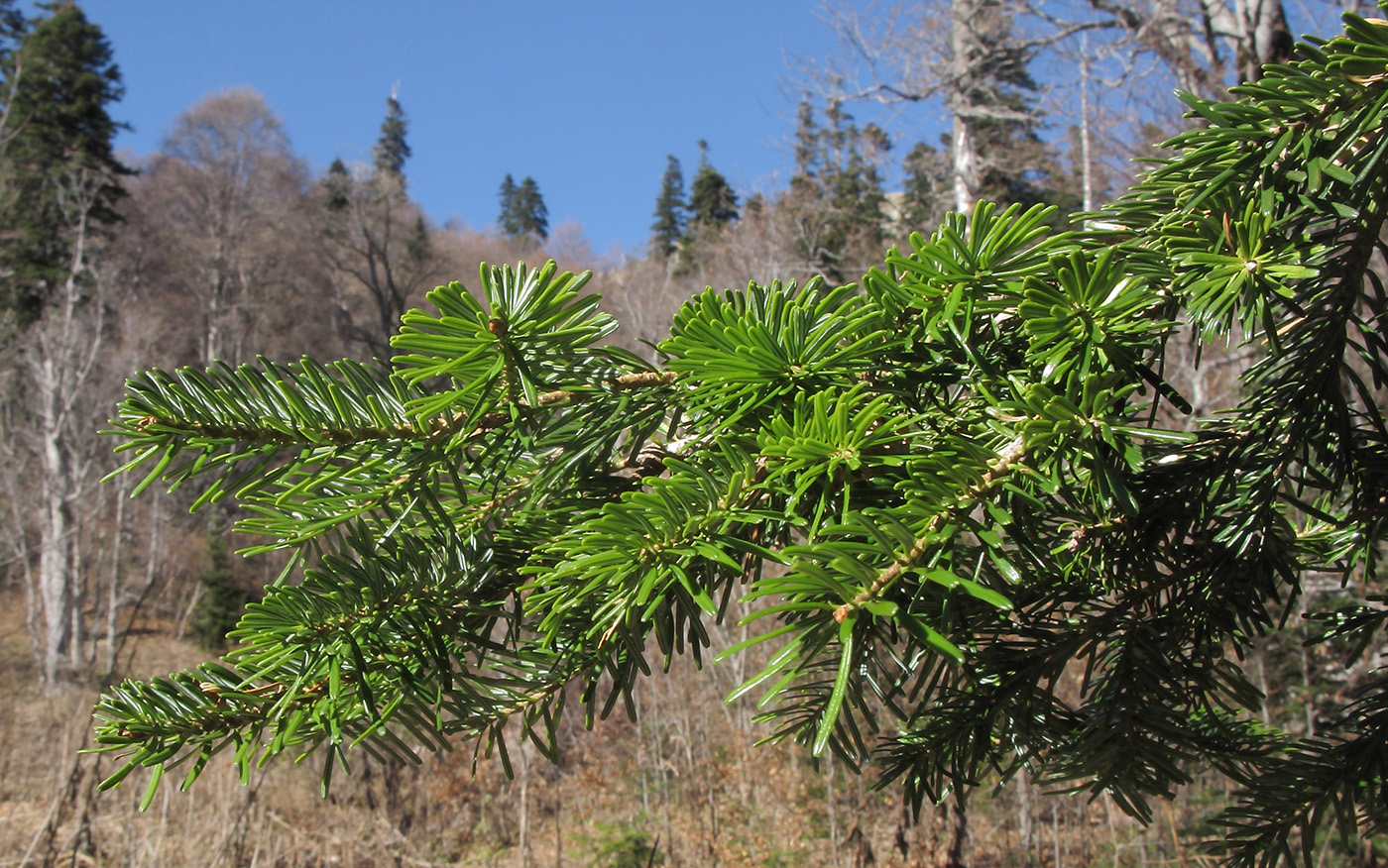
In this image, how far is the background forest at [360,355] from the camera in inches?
167

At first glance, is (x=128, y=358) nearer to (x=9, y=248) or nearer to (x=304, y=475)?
(x=9, y=248)

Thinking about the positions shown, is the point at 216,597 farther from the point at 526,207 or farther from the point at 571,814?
the point at 526,207

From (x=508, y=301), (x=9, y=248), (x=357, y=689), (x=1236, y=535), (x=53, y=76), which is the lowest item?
(x=357, y=689)

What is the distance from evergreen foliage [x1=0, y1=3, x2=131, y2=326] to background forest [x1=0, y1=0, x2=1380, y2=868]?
0.07 meters

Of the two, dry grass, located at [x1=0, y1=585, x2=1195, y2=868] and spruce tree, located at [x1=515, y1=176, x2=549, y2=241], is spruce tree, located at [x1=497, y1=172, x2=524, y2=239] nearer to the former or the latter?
spruce tree, located at [x1=515, y1=176, x2=549, y2=241]

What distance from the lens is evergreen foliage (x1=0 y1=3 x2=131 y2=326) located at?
17.5 m

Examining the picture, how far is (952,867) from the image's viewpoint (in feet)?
9.11

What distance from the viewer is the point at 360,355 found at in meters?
27.9

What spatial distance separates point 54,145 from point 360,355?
10367 mm

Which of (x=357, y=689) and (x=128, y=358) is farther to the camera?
(x=128, y=358)

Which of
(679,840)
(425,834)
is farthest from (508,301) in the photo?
(425,834)

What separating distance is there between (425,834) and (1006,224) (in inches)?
246

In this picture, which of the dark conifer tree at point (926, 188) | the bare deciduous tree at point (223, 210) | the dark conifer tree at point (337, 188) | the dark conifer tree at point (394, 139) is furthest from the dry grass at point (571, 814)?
the dark conifer tree at point (394, 139)

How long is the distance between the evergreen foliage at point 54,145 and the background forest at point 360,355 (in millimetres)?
75
